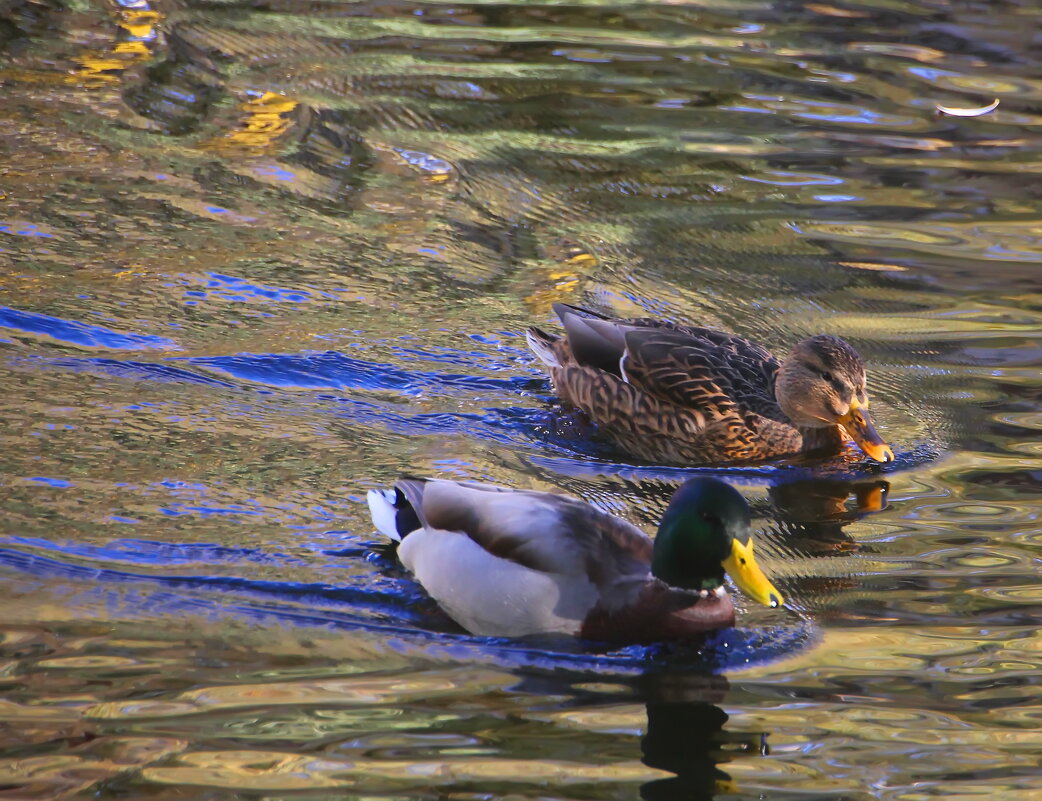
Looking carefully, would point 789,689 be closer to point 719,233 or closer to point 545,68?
point 719,233

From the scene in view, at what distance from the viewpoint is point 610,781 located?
4.43 m

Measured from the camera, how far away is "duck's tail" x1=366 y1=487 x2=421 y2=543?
5.98 metres

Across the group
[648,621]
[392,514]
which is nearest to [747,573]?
[648,621]

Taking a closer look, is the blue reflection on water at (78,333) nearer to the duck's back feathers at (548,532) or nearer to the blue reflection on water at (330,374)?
the blue reflection on water at (330,374)

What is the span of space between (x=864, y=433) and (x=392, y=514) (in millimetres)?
2477

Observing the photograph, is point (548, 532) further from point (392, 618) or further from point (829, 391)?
point (829, 391)

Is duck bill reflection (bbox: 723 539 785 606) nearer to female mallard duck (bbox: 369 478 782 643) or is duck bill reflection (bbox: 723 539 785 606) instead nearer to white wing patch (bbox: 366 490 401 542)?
female mallard duck (bbox: 369 478 782 643)

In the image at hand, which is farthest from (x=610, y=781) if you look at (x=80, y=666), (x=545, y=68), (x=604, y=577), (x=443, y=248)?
(x=545, y=68)

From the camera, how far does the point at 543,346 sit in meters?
8.02

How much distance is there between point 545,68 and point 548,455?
599 cm

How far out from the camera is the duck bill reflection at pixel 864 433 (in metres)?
7.11

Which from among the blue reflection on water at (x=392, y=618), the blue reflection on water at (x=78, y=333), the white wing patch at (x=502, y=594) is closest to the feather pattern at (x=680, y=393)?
the blue reflection on water at (x=392, y=618)

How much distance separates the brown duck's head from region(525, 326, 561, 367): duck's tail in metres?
1.22

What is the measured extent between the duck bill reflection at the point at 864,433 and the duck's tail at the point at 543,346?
5.06 feet
